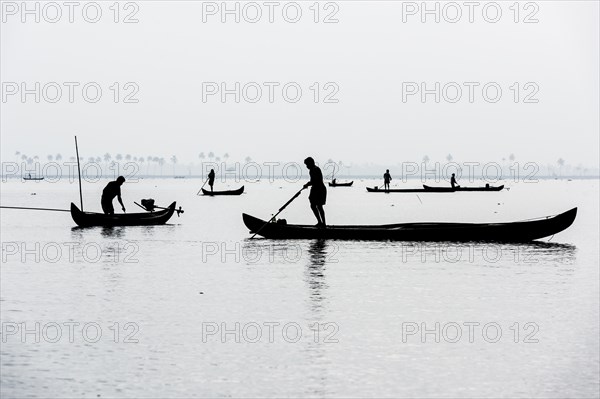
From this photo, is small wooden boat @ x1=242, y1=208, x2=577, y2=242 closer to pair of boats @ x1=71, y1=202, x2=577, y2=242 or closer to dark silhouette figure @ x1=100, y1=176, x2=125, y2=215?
pair of boats @ x1=71, y1=202, x2=577, y2=242

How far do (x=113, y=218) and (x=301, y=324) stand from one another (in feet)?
71.5

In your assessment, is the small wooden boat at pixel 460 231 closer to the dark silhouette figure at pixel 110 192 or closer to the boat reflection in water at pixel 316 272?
the boat reflection in water at pixel 316 272

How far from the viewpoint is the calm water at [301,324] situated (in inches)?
360

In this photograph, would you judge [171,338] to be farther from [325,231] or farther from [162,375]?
[325,231]

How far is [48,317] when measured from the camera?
1323cm

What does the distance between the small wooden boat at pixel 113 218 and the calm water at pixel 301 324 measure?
898 cm

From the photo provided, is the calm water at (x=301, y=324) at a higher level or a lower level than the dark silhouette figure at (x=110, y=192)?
lower

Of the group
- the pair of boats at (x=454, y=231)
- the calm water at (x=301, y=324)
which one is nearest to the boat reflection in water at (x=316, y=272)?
the calm water at (x=301, y=324)

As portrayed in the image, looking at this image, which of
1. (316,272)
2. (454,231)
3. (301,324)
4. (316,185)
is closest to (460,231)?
(454,231)

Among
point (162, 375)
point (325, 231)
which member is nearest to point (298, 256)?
point (325, 231)

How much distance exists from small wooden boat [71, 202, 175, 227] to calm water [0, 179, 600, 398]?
898cm

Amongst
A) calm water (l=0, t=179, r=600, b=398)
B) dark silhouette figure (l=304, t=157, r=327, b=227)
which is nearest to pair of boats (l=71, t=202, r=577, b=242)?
dark silhouette figure (l=304, t=157, r=327, b=227)

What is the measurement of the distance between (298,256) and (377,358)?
12.4 metres

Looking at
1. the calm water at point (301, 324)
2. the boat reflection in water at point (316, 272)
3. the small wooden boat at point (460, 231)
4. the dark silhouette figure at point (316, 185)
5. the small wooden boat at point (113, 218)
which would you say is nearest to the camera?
the calm water at point (301, 324)
